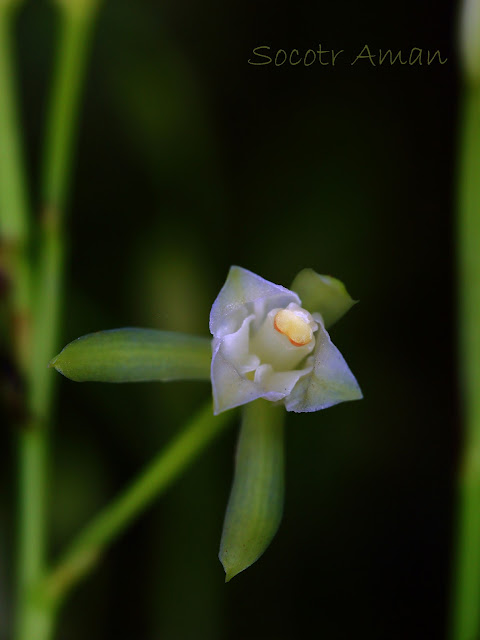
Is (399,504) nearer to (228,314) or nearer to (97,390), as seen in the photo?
(97,390)

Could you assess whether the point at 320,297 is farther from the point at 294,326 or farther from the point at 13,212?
the point at 13,212

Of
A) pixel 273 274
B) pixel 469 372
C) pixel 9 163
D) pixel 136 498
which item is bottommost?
pixel 136 498

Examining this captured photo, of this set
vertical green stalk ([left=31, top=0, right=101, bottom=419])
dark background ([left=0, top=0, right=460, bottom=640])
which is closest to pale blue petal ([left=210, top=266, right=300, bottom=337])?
vertical green stalk ([left=31, top=0, right=101, bottom=419])

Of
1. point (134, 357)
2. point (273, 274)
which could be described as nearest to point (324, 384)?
point (134, 357)

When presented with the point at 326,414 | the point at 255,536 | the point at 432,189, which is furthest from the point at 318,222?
the point at 255,536

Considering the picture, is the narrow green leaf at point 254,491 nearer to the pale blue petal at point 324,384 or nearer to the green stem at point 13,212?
the pale blue petal at point 324,384

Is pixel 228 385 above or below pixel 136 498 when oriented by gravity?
above

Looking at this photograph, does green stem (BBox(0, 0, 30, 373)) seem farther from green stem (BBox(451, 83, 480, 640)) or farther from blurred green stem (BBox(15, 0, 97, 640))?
green stem (BBox(451, 83, 480, 640))

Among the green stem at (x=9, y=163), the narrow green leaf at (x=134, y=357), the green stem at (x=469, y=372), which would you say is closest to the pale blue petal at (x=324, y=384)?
the narrow green leaf at (x=134, y=357)
